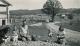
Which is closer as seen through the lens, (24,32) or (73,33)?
(24,32)

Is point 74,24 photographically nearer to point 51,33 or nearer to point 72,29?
point 72,29

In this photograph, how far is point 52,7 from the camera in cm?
337

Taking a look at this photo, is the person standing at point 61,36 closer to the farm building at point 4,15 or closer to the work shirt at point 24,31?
the work shirt at point 24,31

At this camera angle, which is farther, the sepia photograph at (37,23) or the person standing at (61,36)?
the person standing at (61,36)

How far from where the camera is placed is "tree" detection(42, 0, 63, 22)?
3344mm

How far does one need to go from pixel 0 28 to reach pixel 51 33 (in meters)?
0.94

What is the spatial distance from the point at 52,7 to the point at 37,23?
42 cm

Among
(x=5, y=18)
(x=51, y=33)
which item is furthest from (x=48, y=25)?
(x=5, y=18)

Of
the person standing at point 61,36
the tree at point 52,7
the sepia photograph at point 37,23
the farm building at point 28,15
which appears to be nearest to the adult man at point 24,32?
the sepia photograph at point 37,23

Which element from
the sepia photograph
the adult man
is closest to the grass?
the sepia photograph

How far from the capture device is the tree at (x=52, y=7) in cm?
334

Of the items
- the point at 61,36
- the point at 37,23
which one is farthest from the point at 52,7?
the point at 61,36

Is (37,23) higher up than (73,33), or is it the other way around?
(37,23)

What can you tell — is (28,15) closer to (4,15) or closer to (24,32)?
(24,32)
